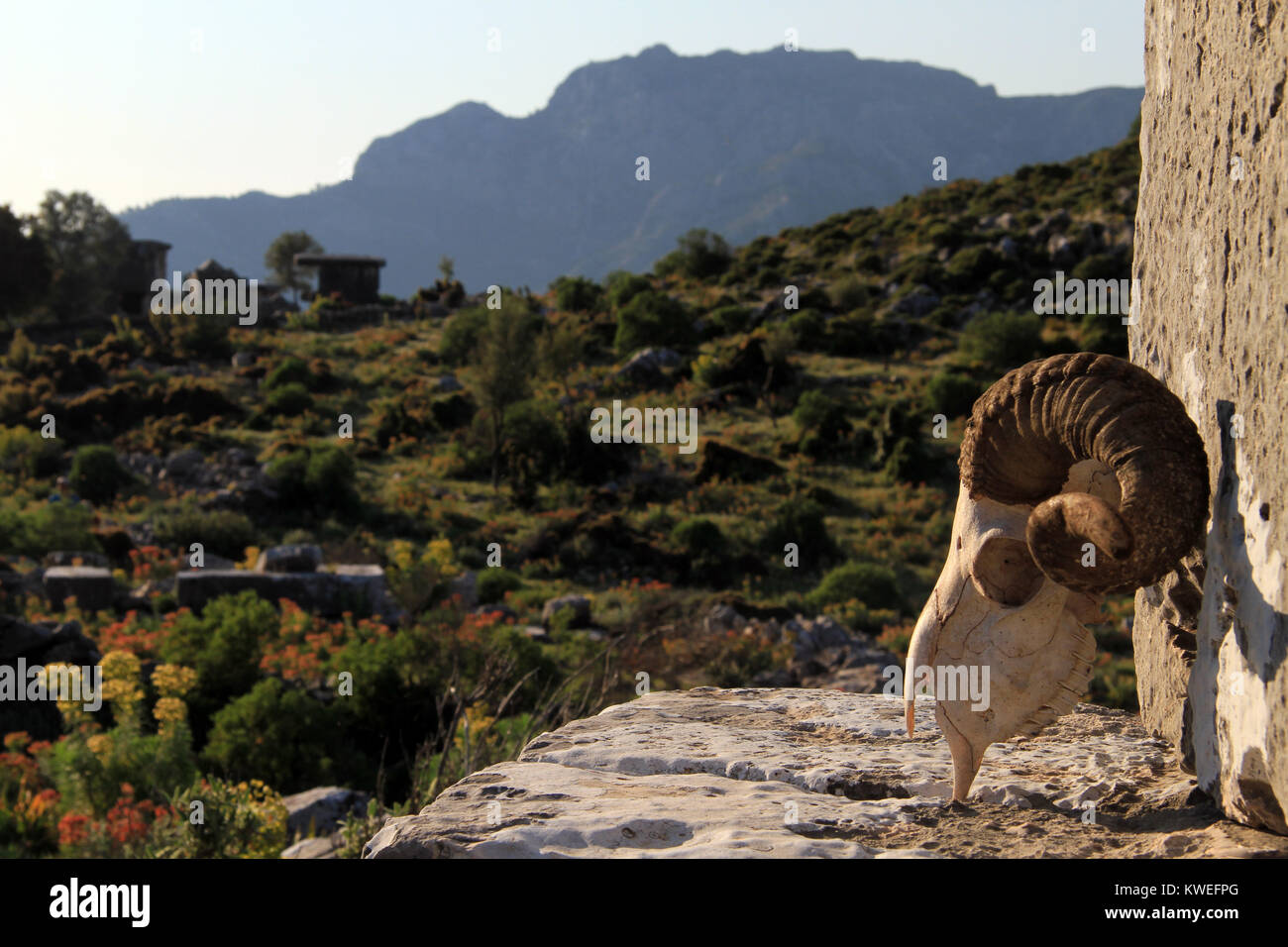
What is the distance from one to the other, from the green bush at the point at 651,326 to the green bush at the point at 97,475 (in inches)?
573

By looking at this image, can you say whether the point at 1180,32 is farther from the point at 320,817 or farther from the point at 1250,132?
the point at 320,817

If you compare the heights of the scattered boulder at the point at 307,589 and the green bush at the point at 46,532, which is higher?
the green bush at the point at 46,532

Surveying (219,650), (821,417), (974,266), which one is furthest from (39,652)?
(974,266)

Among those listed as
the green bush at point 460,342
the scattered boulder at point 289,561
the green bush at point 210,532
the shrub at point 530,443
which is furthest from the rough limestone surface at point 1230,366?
the green bush at point 460,342

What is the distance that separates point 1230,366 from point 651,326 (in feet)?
99.0

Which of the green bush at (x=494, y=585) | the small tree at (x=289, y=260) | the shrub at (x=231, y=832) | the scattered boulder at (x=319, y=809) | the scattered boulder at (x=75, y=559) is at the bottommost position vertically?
the scattered boulder at (x=319, y=809)

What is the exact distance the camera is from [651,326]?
32281 mm

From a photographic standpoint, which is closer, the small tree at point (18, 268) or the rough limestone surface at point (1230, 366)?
the rough limestone surface at point (1230, 366)

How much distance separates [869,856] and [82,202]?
194ft

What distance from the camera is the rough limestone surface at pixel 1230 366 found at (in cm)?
214

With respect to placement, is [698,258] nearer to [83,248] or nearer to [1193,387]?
[83,248]

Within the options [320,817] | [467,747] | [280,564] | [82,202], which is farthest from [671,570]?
[82,202]

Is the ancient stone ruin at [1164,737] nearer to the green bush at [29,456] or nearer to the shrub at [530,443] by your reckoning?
the shrub at [530,443]

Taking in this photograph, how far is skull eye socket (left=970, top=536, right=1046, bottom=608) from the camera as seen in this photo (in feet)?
8.73
